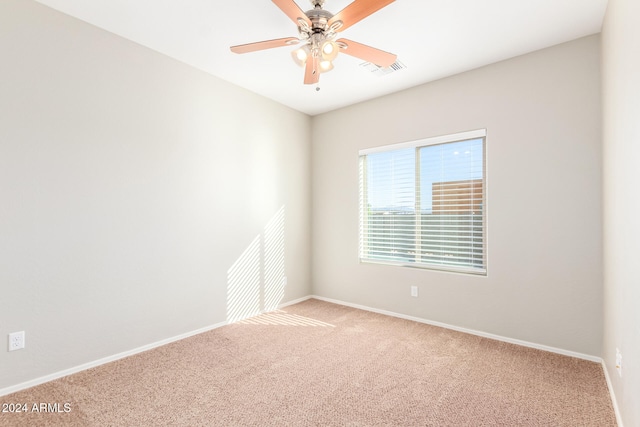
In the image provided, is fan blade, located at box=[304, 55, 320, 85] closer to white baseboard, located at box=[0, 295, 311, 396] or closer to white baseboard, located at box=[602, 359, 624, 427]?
white baseboard, located at box=[0, 295, 311, 396]

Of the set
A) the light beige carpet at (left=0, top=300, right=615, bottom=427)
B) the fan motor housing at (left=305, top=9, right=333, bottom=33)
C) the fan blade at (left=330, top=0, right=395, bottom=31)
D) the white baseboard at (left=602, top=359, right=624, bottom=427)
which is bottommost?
the light beige carpet at (left=0, top=300, right=615, bottom=427)

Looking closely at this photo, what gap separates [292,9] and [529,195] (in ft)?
8.38

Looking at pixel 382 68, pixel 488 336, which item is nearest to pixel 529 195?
pixel 488 336

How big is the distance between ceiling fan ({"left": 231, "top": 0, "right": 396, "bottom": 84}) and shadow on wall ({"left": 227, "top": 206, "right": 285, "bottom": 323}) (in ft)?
7.16

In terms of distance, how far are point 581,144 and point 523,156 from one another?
418 millimetres

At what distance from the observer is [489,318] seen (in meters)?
3.12

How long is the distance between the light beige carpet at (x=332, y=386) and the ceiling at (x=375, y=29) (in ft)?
8.89

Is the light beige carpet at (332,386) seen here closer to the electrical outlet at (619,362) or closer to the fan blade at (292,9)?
the electrical outlet at (619,362)

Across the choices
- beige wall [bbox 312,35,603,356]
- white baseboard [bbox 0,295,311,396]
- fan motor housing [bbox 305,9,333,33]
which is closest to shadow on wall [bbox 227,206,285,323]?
white baseboard [bbox 0,295,311,396]

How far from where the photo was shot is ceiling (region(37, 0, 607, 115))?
229 centimetres

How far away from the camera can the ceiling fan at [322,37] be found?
1.78 meters

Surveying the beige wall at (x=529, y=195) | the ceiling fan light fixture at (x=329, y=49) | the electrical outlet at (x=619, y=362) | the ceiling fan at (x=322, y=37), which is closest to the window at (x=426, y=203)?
the beige wall at (x=529, y=195)

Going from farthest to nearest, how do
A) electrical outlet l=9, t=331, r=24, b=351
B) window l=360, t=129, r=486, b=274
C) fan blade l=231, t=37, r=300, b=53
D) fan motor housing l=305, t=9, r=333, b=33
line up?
window l=360, t=129, r=486, b=274 < electrical outlet l=9, t=331, r=24, b=351 < fan blade l=231, t=37, r=300, b=53 < fan motor housing l=305, t=9, r=333, b=33

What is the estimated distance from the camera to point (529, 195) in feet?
9.50
